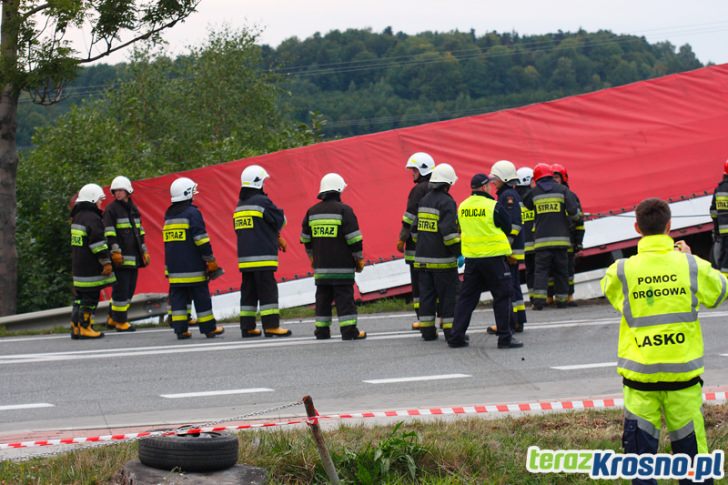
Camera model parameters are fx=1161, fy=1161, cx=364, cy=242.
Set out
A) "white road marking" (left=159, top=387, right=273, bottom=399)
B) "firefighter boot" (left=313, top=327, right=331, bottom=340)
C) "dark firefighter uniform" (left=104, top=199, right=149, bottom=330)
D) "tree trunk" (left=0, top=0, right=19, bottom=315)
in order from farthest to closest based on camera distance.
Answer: "tree trunk" (left=0, top=0, right=19, bottom=315)
"dark firefighter uniform" (left=104, top=199, right=149, bottom=330)
"firefighter boot" (left=313, top=327, right=331, bottom=340)
"white road marking" (left=159, top=387, right=273, bottom=399)

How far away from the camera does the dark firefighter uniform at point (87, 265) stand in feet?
50.8

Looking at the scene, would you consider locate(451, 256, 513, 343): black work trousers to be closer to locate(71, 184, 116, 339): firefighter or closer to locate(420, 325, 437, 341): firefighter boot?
locate(420, 325, 437, 341): firefighter boot

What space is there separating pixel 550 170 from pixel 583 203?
7.59ft

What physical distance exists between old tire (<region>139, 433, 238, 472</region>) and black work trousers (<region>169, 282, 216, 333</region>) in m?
7.69

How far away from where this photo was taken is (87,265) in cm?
1560

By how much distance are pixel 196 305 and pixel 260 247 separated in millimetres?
1219

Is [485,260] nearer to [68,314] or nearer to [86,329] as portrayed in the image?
[86,329]

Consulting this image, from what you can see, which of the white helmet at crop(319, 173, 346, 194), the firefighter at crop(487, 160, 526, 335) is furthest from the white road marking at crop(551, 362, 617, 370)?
the white helmet at crop(319, 173, 346, 194)

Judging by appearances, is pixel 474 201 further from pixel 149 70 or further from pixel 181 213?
pixel 149 70

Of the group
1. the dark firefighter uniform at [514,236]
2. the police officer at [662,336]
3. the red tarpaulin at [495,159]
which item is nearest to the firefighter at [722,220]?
the red tarpaulin at [495,159]

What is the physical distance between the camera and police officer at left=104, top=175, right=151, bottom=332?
16422mm

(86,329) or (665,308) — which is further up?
(665,308)

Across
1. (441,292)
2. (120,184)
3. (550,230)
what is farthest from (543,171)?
(120,184)

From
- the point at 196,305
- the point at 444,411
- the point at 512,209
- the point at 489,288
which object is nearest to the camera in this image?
the point at 444,411
